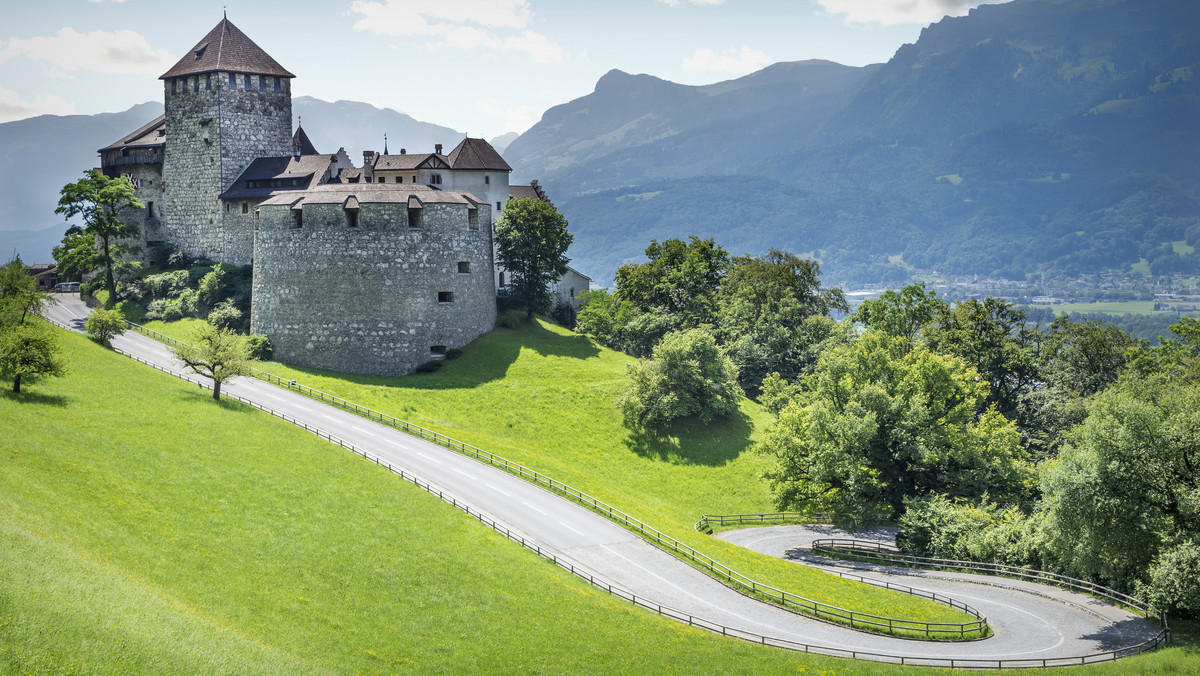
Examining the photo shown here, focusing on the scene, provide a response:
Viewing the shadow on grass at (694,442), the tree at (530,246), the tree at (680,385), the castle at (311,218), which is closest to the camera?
the shadow on grass at (694,442)

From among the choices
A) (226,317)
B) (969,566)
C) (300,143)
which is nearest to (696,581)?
(969,566)

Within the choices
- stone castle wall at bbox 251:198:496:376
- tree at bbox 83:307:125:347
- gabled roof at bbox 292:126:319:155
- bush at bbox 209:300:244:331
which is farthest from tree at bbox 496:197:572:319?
tree at bbox 83:307:125:347

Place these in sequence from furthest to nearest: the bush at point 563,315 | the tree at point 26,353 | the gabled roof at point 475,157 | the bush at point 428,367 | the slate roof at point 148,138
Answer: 1. the bush at point 563,315
2. the slate roof at point 148,138
3. the gabled roof at point 475,157
4. the bush at point 428,367
5. the tree at point 26,353

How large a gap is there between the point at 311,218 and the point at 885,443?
1938 inches

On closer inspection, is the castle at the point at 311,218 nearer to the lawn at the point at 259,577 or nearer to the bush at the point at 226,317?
the bush at the point at 226,317

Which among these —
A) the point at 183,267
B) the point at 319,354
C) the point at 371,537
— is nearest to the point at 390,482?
the point at 371,537

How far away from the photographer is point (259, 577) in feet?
111

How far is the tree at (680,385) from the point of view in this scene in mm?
66438

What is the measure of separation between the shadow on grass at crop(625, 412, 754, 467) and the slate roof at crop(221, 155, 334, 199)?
138 ft

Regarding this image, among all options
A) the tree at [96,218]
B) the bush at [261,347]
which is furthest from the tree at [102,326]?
the tree at [96,218]

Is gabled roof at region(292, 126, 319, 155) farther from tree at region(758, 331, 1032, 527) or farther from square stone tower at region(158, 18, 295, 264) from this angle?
tree at region(758, 331, 1032, 527)

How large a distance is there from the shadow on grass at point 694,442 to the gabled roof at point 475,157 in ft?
117

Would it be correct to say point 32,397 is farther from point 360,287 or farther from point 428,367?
point 428,367

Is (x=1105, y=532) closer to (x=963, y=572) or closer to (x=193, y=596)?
(x=963, y=572)
